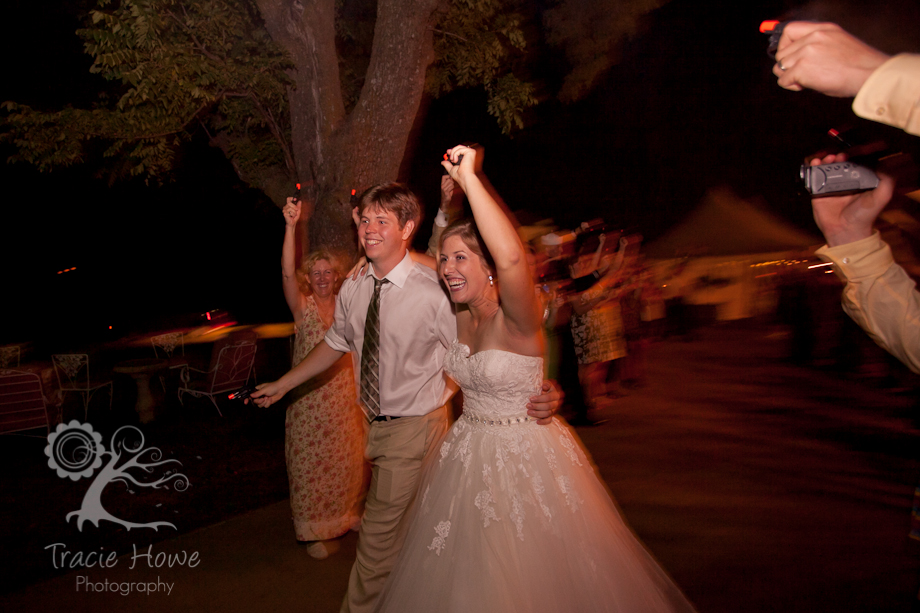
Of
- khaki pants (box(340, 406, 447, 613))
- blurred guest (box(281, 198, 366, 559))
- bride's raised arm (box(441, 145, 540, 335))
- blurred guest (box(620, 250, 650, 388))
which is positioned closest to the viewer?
bride's raised arm (box(441, 145, 540, 335))

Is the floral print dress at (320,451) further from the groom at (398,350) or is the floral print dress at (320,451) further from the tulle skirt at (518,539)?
the tulle skirt at (518,539)

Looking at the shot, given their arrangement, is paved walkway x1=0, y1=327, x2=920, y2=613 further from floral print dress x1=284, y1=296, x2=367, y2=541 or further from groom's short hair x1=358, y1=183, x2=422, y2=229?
groom's short hair x1=358, y1=183, x2=422, y2=229

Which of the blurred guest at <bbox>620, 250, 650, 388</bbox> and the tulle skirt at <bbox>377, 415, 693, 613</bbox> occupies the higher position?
the tulle skirt at <bbox>377, 415, 693, 613</bbox>

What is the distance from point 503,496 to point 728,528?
268cm

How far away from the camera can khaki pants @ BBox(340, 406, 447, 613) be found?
2729 mm

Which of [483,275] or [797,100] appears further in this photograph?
[797,100]

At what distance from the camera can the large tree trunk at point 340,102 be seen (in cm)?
557

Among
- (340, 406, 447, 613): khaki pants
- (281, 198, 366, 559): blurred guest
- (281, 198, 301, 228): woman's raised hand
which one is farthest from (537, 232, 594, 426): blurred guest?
(340, 406, 447, 613): khaki pants

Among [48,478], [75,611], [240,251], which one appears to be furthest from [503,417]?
[240,251]

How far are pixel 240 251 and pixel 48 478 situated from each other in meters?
18.5

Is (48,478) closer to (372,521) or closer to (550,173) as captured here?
(372,521)

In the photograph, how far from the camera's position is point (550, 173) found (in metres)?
26.8

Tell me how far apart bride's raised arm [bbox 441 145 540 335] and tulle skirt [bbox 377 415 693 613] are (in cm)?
60

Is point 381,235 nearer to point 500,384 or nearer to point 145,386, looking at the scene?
point 500,384
